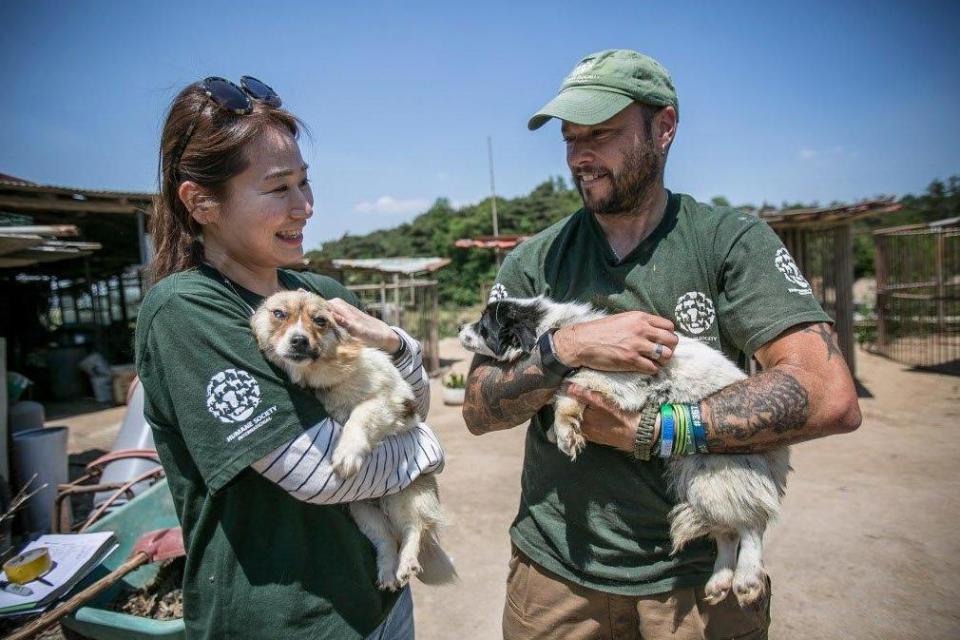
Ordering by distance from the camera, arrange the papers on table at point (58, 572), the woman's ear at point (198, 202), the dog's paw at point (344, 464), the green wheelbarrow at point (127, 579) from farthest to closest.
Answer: the papers on table at point (58, 572)
the green wheelbarrow at point (127, 579)
the woman's ear at point (198, 202)
the dog's paw at point (344, 464)

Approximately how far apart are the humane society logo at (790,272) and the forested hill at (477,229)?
1192 inches

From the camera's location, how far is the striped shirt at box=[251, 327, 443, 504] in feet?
4.87

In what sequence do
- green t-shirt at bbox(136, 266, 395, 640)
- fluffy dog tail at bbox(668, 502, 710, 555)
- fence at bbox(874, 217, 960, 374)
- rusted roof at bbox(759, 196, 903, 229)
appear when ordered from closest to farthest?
green t-shirt at bbox(136, 266, 395, 640), fluffy dog tail at bbox(668, 502, 710, 555), rusted roof at bbox(759, 196, 903, 229), fence at bbox(874, 217, 960, 374)

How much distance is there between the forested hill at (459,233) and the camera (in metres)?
38.3

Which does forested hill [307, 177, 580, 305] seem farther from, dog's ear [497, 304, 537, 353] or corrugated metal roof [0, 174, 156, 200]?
dog's ear [497, 304, 537, 353]

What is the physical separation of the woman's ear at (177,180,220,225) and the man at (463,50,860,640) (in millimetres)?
1124

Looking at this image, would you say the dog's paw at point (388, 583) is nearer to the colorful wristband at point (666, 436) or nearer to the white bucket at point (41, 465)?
the colorful wristband at point (666, 436)

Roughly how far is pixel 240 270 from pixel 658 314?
1470mm

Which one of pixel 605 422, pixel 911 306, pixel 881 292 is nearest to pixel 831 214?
pixel 881 292

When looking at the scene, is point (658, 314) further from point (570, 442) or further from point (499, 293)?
point (499, 293)

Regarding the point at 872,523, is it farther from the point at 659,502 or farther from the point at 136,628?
the point at 136,628

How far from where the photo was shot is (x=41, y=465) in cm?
614

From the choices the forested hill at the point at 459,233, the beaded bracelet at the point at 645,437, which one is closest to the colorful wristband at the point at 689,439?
the beaded bracelet at the point at 645,437

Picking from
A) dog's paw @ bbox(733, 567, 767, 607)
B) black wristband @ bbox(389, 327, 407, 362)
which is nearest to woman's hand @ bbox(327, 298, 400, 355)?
black wristband @ bbox(389, 327, 407, 362)
